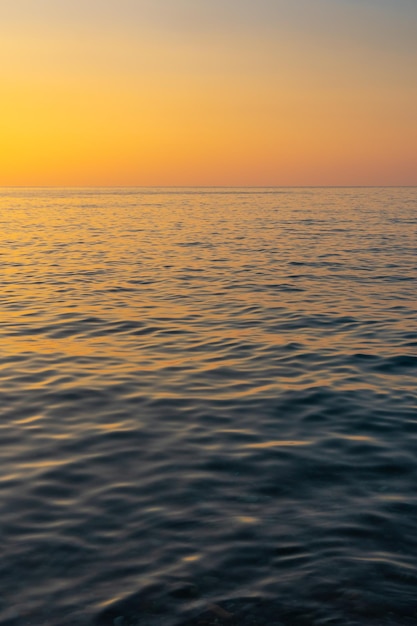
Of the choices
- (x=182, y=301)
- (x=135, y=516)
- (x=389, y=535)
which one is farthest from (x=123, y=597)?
(x=182, y=301)

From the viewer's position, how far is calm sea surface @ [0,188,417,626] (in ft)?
20.3

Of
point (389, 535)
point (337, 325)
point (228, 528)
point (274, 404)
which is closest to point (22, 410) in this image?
point (274, 404)

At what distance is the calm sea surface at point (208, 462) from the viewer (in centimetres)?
620

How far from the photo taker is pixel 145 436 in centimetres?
1023

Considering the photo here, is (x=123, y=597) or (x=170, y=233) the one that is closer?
(x=123, y=597)

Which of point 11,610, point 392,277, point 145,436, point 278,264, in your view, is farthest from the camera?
point 278,264

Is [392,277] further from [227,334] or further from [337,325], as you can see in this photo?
[227,334]

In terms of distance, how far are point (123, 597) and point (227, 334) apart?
11.8 m

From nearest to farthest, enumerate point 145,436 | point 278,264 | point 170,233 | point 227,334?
1. point 145,436
2. point 227,334
3. point 278,264
4. point 170,233

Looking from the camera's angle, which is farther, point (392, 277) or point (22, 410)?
point (392, 277)

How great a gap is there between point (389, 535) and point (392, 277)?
924 inches

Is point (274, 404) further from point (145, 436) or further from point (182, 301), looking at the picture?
point (182, 301)

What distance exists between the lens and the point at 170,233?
56438mm

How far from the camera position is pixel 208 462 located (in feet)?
30.4
